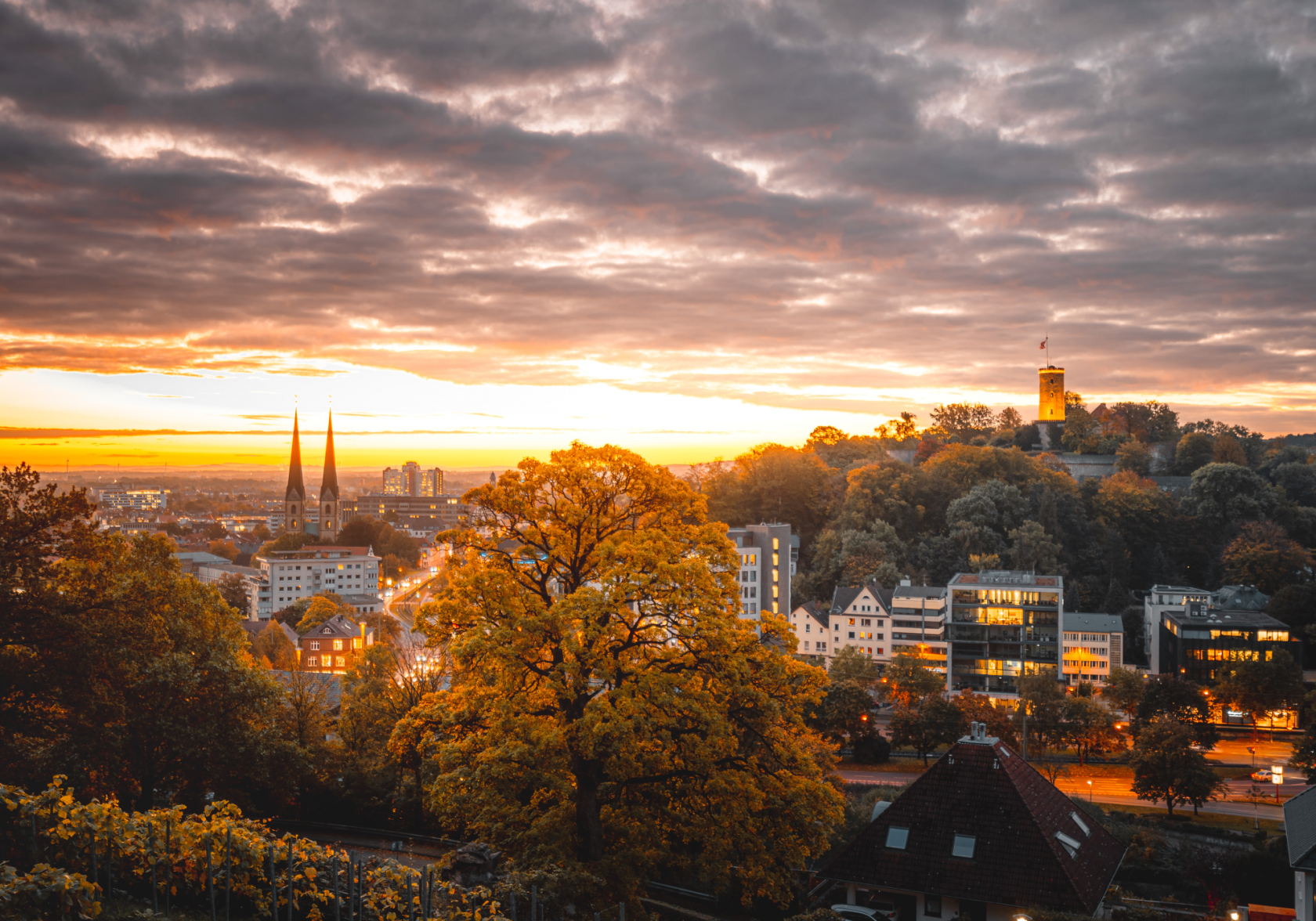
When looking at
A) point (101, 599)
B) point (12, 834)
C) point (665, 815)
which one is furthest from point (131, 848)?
point (101, 599)

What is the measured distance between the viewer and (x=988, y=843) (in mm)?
20156

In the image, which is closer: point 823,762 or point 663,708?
point 663,708

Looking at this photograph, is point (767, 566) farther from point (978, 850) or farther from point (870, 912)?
point (870, 912)

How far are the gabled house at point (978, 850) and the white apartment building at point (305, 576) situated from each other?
10100 centimetres

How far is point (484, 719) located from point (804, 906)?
9.08 meters

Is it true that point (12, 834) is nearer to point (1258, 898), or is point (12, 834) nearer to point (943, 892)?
point (943, 892)

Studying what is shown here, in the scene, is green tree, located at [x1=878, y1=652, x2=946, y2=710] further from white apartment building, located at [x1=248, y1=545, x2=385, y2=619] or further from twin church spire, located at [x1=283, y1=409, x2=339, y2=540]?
twin church spire, located at [x1=283, y1=409, x2=339, y2=540]

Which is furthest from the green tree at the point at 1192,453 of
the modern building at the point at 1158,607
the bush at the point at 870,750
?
the bush at the point at 870,750

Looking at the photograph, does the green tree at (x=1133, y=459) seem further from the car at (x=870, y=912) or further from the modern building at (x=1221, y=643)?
the car at (x=870, y=912)

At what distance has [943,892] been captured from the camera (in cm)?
1934

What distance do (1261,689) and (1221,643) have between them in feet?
37.0

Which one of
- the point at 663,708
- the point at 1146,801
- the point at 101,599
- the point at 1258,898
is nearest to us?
the point at 663,708

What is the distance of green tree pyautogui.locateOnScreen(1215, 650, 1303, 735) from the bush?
2563 centimetres

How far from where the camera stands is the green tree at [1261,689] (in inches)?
2190
